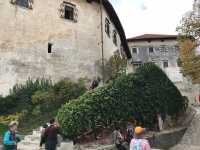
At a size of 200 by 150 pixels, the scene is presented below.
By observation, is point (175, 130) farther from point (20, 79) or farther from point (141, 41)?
point (141, 41)

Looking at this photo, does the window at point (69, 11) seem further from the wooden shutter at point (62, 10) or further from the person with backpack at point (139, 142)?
the person with backpack at point (139, 142)

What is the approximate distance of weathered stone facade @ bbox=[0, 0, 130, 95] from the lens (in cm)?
2167

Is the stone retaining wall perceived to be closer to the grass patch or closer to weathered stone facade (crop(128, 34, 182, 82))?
the grass patch

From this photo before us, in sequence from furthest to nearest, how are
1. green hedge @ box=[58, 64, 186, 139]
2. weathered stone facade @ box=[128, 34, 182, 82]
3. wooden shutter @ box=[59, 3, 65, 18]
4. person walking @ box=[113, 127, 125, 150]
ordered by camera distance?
weathered stone facade @ box=[128, 34, 182, 82] → wooden shutter @ box=[59, 3, 65, 18] → green hedge @ box=[58, 64, 186, 139] → person walking @ box=[113, 127, 125, 150]

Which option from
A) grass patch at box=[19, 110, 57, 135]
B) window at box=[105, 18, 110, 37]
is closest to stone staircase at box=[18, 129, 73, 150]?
grass patch at box=[19, 110, 57, 135]

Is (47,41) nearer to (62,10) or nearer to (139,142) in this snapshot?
(62,10)

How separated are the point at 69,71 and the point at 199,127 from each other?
9.62 m

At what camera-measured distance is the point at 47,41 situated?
23422 mm

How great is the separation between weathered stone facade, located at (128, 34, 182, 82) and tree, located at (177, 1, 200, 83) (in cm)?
3079

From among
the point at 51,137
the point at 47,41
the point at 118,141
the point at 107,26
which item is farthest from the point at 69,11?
the point at 51,137

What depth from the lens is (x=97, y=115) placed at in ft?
47.3

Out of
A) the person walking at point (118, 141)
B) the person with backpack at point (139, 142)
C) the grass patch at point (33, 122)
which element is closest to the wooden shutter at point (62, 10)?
the grass patch at point (33, 122)


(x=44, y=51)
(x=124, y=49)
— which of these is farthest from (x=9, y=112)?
(x=124, y=49)

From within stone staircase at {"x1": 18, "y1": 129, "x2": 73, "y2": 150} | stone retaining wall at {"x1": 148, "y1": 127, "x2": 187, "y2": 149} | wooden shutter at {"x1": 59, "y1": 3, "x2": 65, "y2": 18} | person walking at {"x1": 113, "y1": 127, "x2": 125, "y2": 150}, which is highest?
wooden shutter at {"x1": 59, "y1": 3, "x2": 65, "y2": 18}
